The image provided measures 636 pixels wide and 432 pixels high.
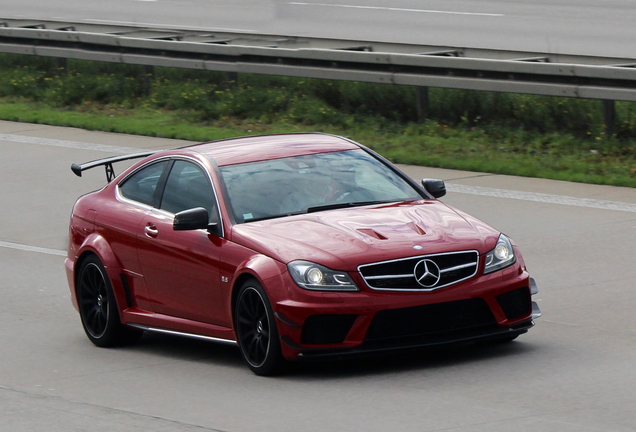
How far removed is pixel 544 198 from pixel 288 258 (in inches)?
258

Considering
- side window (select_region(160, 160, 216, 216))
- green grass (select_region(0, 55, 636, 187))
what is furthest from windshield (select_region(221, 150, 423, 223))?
green grass (select_region(0, 55, 636, 187))

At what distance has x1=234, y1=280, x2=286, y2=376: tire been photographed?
7656mm

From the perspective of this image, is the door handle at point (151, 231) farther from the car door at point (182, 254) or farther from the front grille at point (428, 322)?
the front grille at point (428, 322)

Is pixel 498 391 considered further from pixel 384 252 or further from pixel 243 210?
pixel 243 210

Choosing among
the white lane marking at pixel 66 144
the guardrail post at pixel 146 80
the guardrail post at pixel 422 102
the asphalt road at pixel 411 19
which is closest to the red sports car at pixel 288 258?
the white lane marking at pixel 66 144

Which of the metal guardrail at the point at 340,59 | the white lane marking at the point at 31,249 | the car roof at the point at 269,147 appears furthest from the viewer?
the metal guardrail at the point at 340,59

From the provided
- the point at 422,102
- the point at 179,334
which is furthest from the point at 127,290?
the point at 422,102

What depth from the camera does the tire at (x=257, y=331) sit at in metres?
7.66

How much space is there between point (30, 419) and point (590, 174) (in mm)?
8731

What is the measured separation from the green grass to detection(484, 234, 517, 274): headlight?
6.35 m

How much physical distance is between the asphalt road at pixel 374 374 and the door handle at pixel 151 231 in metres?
0.83

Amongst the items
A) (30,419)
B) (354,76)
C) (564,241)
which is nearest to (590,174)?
(564,241)

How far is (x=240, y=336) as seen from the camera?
7.97m

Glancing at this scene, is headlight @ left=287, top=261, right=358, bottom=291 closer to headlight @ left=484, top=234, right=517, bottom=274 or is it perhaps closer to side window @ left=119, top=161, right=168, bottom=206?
headlight @ left=484, top=234, right=517, bottom=274
